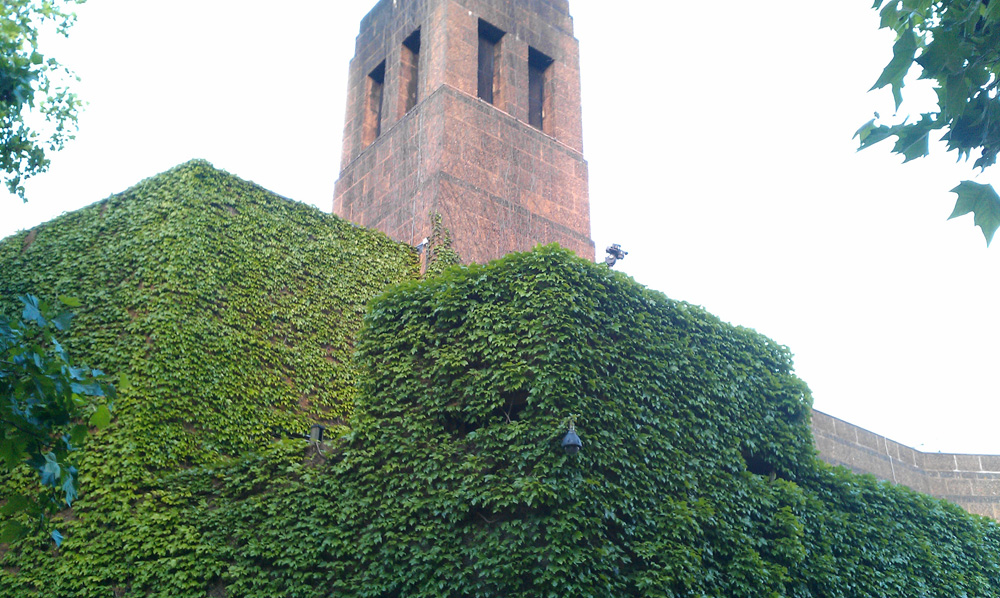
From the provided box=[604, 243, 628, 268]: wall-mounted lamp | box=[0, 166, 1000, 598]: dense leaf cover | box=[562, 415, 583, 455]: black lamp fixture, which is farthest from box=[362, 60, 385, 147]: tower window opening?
box=[562, 415, 583, 455]: black lamp fixture

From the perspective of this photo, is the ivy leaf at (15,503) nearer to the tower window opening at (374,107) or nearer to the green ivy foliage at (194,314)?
the green ivy foliage at (194,314)

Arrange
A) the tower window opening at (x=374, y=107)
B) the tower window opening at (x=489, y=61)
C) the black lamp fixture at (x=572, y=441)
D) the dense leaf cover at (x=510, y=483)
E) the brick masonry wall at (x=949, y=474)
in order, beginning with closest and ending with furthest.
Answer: the black lamp fixture at (x=572, y=441), the dense leaf cover at (x=510, y=483), the brick masonry wall at (x=949, y=474), the tower window opening at (x=489, y=61), the tower window opening at (x=374, y=107)

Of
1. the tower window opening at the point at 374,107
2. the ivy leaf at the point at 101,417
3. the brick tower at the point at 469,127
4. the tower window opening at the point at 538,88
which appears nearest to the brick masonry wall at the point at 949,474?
the brick tower at the point at 469,127

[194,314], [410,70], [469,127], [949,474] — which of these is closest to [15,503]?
[194,314]

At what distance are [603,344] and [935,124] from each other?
6.83 meters

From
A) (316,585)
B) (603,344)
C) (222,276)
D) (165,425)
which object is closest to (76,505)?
(165,425)

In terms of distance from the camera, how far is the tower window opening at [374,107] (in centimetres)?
1927

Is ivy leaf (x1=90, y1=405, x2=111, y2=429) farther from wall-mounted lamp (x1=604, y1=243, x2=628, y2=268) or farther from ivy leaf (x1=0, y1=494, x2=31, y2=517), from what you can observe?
wall-mounted lamp (x1=604, y1=243, x2=628, y2=268)

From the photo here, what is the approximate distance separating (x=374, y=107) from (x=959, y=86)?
662 inches

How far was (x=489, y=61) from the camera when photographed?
62.3ft

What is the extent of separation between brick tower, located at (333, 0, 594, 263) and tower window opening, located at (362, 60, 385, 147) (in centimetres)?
3

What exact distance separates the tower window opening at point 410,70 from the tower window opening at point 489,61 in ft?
4.65

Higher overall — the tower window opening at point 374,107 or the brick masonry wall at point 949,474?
the tower window opening at point 374,107

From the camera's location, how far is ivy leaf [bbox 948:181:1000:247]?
3938 millimetres
